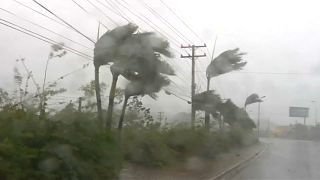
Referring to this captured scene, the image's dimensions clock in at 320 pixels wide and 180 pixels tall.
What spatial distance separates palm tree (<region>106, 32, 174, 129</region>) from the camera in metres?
18.7

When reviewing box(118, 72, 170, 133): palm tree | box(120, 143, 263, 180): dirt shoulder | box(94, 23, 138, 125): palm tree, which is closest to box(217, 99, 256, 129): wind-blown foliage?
box(120, 143, 263, 180): dirt shoulder

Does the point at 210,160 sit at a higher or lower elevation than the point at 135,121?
lower

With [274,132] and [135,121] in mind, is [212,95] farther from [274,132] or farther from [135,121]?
[274,132]

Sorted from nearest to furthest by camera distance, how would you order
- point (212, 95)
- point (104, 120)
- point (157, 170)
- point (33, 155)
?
1. point (33, 155)
2. point (104, 120)
3. point (157, 170)
4. point (212, 95)

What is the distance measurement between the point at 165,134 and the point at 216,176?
6489mm

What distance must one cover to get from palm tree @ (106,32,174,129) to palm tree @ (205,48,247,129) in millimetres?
13296

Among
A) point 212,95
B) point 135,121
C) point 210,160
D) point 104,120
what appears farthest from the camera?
point 212,95

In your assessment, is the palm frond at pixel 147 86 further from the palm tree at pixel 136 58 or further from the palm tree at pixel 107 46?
the palm tree at pixel 107 46

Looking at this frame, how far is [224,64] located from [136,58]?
16.1 m

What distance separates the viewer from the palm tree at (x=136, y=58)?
61.4 feet

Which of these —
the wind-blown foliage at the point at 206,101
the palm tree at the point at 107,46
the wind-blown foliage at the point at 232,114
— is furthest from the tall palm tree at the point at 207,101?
the palm tree at the point at 107,46

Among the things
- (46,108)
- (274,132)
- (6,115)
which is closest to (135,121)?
(46,108)

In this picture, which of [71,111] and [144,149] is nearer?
[71,111]

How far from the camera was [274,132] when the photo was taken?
12256 cm
